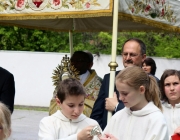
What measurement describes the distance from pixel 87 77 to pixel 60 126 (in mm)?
2033

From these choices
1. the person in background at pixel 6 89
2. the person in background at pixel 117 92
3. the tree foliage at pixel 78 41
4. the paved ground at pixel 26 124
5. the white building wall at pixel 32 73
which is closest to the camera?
the person in background at pixel 117 92

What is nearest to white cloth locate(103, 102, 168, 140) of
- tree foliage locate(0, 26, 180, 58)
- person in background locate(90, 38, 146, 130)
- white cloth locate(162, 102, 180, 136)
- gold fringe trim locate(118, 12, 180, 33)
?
person in background locate(90, 38, 146, 130)

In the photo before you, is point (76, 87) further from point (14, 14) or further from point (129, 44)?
point (14, 14)

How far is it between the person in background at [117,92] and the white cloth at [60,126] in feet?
1.58

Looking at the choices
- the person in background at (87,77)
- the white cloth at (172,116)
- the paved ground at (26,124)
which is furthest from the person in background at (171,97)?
the paved ground at (26,124)

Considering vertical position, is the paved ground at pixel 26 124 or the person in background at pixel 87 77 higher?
the person in background at pixel 87 77

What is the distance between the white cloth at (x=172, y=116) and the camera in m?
4.45

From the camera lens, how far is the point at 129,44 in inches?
178

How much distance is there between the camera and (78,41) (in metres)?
21.8

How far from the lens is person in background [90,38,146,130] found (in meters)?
4.30

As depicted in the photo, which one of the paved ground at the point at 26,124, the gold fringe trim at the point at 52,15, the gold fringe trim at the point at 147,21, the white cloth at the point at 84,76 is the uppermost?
the gold fringe trim at the point at 52,15

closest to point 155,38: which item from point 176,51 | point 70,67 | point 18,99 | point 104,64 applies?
point 176,51

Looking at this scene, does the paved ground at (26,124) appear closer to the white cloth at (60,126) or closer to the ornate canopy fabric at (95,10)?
the ornate canopy fabric at (95,10)

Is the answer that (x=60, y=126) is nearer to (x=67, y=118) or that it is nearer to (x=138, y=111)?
(x=67, y=118)
